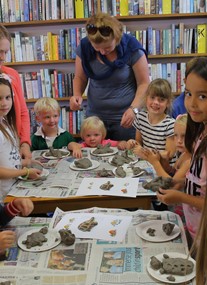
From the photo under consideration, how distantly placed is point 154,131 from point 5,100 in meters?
1.00

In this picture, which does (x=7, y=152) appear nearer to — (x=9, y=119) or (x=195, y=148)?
(x=9, y=119)

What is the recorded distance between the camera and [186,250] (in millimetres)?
1248

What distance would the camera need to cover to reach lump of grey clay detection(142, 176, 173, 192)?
1.56 metres

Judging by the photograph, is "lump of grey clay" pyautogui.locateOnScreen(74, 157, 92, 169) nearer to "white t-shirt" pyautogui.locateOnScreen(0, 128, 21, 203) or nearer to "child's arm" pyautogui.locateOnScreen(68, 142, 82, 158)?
"child's arm" pyautogui.locateOnScreen(68, 142, 82, 158)

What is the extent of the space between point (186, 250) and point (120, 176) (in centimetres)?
74

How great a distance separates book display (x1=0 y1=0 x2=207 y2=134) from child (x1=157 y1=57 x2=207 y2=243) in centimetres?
236

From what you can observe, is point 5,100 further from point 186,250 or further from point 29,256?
point 186,250

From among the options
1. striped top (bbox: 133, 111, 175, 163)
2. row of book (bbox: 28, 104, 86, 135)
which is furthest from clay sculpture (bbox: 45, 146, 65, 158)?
row of book (bbox: 28, 104, 86, 135)

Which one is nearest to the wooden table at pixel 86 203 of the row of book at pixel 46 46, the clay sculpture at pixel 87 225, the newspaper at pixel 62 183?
the newspaper at pixel 62 183

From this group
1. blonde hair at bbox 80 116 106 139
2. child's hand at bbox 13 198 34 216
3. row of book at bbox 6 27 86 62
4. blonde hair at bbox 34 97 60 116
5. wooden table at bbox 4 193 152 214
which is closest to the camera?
child's hand at bbox 13 198 34 216

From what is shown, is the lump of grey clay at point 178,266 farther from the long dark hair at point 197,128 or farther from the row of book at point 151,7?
the row of book at point 151,7

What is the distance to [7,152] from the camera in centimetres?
195

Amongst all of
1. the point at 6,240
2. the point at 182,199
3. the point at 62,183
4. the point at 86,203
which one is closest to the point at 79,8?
the point at 62,183

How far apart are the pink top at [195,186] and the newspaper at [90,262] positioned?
0.06 m
